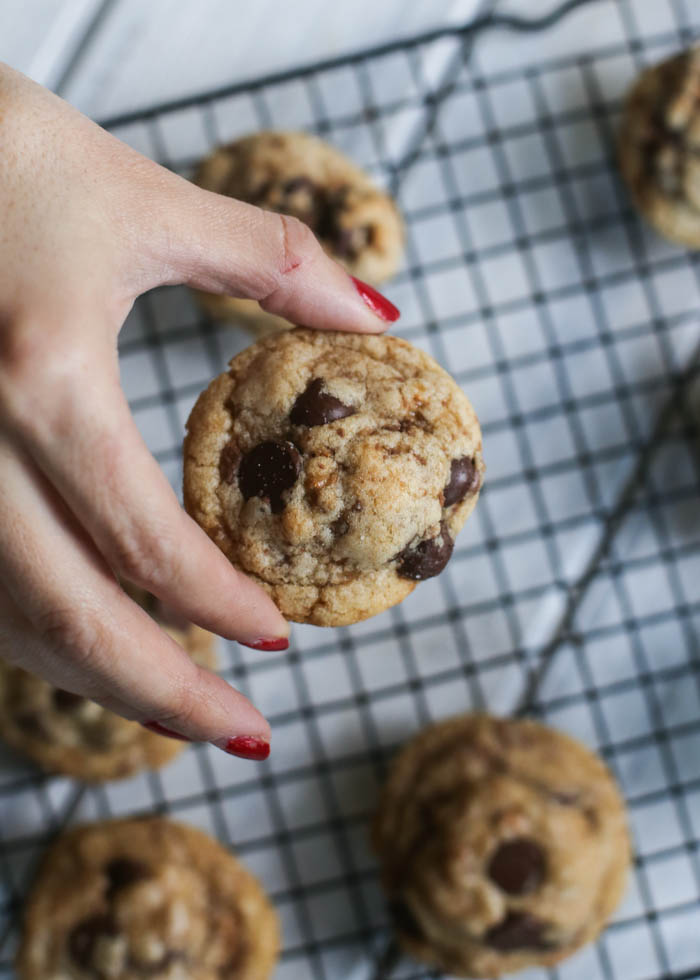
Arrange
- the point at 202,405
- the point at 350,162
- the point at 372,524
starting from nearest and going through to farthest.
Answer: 1. the point at 372,524
2. the point at 202,405
3. the point at 350,162

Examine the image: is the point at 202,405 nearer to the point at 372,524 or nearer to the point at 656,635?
the point at 372,524

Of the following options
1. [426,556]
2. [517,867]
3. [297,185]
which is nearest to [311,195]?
[297,185]

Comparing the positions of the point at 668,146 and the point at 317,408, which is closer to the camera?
the point at 317,408

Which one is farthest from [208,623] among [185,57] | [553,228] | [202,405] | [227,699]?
[185,57]

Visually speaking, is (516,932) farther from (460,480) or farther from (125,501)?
(125,501)

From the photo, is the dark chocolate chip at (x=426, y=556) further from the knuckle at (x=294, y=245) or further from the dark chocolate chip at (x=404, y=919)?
the dark chocolate chip at (x=404, y=919)
